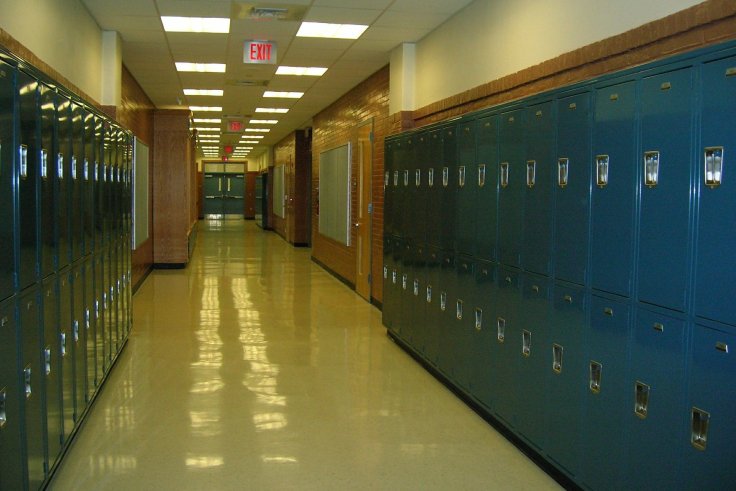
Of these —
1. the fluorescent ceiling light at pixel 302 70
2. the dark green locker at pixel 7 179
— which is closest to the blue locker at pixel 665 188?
the dark green locker at pixel 7 179

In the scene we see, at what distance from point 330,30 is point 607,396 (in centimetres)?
532

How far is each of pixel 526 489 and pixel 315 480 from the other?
1.05 metres

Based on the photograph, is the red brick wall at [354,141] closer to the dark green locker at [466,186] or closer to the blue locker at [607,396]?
the dark green locker at [466,186]

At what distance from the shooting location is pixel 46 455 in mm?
3111

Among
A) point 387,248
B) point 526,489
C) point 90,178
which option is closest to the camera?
point 526,489

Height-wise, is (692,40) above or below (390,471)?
above

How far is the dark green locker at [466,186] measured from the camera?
180 inches

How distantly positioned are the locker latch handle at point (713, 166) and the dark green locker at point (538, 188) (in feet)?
3.63

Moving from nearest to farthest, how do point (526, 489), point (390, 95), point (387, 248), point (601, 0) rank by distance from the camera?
point (526, 489), point (601, 0), point (387, 248), point (390, 95)

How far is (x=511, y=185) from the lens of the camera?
3965 mm

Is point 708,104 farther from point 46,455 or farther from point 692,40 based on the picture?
point 46,455

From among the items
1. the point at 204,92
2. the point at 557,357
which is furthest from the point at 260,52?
the point at 557,357

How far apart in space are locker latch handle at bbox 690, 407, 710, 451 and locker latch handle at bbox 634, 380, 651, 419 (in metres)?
0.26

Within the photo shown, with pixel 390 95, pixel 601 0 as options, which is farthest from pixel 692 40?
pixel 390 95
